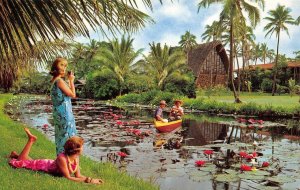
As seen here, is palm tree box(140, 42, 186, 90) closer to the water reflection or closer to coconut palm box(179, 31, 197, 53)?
the water reflection

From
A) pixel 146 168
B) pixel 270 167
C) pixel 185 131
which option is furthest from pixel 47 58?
pixel 185 131

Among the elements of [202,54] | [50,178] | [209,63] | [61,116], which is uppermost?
[202,54]

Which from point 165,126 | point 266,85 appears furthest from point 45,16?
point 266,85

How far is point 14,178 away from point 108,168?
2.00 m

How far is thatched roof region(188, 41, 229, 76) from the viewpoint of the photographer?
5150 centimetres

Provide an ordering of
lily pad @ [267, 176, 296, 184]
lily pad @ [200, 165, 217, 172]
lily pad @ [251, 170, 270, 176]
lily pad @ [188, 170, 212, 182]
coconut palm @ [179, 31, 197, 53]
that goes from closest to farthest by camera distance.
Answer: lily pad @ [267, 176, 296, 184], lily pad @ [188, 170, 212, 182], lily pad @ [251, 170, 270, 176], lily pad @ [200, 165, 217, 172], coconut palm @ [179, 31, 197, 53]

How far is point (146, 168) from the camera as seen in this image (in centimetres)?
759

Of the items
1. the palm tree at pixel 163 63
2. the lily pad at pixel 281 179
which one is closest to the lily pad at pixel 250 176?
the lily pad at pixel 281 179

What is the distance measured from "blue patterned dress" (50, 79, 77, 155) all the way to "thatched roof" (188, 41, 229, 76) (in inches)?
1830

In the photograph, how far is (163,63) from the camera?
1448 inches

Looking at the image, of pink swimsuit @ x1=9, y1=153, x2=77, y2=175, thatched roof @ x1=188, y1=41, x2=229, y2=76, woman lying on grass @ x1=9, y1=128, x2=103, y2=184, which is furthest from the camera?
thatched roof @ x1=188, y1=41, x2=229, y2=76

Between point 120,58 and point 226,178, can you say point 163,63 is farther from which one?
point 226,178

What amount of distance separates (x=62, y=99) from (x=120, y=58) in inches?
1399

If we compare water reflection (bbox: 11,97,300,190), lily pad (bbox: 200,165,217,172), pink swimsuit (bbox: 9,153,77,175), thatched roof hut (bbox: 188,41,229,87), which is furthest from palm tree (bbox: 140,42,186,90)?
pink swimsuit (bbox: 9,153,77,175)
